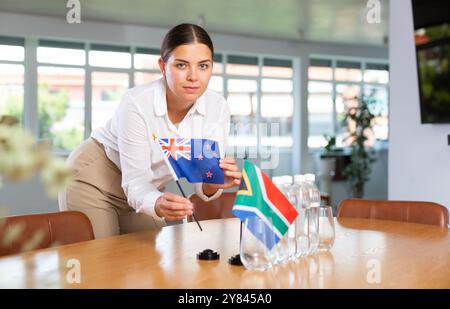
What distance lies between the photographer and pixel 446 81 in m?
4.09

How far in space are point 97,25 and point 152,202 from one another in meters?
7.81

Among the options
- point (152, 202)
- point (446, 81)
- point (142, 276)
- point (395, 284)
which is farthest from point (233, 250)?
point (446, 81)

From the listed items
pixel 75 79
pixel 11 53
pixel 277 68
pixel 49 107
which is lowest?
pixel 49 107

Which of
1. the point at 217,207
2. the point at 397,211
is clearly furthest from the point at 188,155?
the point at 397,211

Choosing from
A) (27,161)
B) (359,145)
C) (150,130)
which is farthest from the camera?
(359,145)

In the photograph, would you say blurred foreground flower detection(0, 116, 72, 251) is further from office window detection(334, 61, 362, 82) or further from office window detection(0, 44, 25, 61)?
office window detection(334, 61, 362, 82)

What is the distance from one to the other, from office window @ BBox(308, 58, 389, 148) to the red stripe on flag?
9.95m

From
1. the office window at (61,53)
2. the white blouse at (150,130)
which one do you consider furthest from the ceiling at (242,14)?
the white blouse at (150,130)

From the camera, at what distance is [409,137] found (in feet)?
15.1

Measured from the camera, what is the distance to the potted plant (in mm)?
10461

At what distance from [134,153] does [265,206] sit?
708mm

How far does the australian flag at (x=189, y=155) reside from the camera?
1556 mm

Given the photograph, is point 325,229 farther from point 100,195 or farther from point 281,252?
point 100,195
